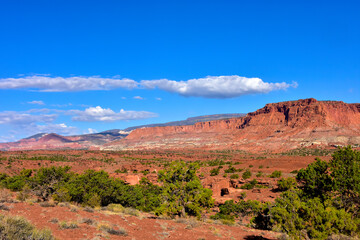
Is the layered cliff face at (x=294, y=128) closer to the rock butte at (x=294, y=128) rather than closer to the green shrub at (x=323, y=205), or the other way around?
the rock butte at (x=294, y=128)

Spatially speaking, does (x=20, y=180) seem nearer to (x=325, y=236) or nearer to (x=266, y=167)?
(x=325, y=236)

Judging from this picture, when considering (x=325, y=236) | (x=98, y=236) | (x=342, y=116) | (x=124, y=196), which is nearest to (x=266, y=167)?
(x=124, y=196)

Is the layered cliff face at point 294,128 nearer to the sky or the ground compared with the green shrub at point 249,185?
nearer to the sky

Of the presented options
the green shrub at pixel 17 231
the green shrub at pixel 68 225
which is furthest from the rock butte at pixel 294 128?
the green shrub at pixel 17 231

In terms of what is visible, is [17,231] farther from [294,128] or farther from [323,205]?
[294,128]

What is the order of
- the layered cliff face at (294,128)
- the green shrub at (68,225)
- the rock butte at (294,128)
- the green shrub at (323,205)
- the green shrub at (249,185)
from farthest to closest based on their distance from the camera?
the layered cliff face at (294,128) → the rock butte at (294,128) → the green shrub at (249,185) → the green shrub at (68,225) → the green shrub at (323,205)

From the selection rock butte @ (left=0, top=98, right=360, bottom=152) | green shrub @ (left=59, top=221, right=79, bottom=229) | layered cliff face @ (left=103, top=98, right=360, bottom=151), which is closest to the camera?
green shrub @ (left=59, top=221, right=79, bottom=229)

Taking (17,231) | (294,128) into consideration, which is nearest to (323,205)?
(17,231)

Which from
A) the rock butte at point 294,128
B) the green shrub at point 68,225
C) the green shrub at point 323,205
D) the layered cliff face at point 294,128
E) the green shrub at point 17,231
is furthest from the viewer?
the layered cliff face at point 294,128

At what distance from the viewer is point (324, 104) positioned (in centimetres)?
11744

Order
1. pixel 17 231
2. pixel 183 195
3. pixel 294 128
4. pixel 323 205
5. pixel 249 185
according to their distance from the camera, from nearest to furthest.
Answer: pixel 17 231
pixel 323 205
pixel 183 195
pixel 249 185
pixel 294 128

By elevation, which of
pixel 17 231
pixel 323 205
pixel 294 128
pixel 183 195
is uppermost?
pixel 294 128

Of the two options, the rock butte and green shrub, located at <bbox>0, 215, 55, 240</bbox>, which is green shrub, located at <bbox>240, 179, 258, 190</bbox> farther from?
the rock butte

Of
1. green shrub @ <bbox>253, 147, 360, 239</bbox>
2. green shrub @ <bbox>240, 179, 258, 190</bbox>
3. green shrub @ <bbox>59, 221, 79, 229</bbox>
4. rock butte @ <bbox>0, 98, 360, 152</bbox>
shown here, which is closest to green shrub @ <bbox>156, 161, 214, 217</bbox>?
green shrub @ <bbox>253, 147, 360, 239</bbox>
